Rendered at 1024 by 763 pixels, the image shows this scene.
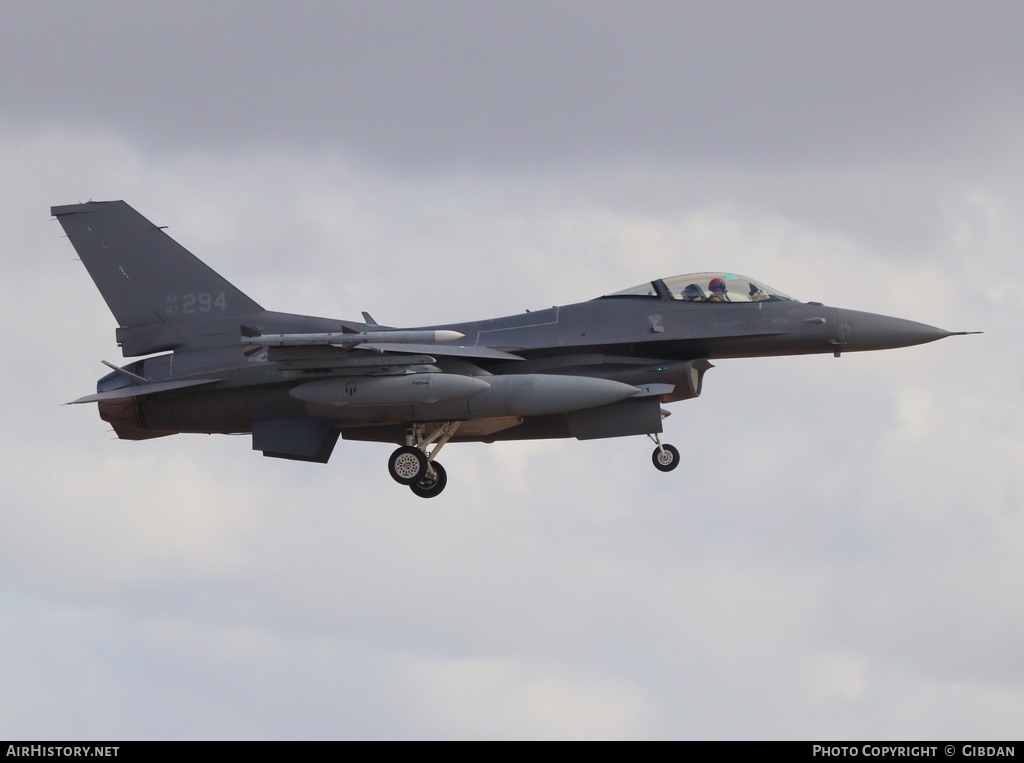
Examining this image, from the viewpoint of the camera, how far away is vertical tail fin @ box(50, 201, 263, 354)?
27.5 metres

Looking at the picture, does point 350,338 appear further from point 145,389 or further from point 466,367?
point 145,389

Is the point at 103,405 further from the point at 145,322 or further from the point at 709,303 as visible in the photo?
the point at 709,303

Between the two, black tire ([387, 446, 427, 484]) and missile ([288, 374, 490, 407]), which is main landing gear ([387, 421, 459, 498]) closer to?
black tire ([387, 446, 427, 484])

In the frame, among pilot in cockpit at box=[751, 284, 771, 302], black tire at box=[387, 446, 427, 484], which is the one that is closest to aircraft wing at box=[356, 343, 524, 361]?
black tire at box=[387, 446, 427, 484]

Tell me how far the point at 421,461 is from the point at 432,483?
75 cm

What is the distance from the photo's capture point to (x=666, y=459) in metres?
26.7

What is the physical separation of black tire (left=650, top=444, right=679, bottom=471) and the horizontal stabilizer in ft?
23.1

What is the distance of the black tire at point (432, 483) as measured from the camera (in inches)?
1070

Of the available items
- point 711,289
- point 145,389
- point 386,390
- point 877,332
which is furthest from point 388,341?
point 877,332

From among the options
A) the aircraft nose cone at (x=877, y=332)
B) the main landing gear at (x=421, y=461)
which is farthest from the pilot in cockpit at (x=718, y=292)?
the main landing gear at (x=421, y=461)

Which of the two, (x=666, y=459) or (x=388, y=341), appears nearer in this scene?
(x=388, y=341)

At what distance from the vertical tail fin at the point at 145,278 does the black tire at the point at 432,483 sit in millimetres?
3891

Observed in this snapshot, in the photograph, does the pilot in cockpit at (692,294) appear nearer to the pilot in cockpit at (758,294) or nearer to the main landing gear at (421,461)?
the pilot in cockpit at (758,294)
